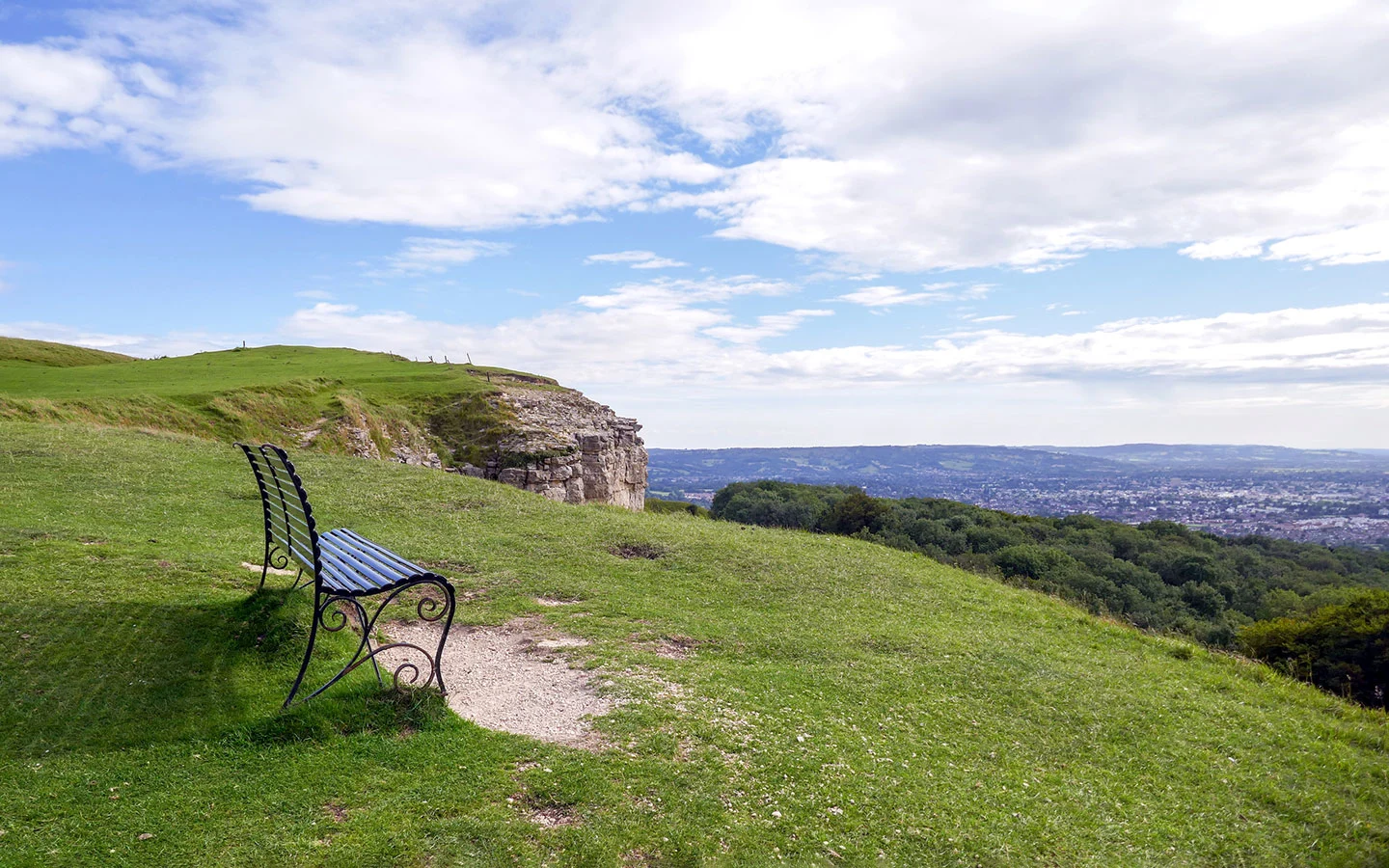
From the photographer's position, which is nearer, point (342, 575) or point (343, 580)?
→ point (343, 580)

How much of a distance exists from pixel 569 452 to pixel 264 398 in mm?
14116

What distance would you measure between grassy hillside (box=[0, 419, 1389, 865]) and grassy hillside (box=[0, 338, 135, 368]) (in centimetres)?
4067

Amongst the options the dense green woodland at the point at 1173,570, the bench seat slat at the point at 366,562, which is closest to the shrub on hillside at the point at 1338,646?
the dense green woodland at the point at 1173,570

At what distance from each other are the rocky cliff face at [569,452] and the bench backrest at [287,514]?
22.7 metres

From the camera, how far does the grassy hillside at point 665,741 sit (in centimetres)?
535

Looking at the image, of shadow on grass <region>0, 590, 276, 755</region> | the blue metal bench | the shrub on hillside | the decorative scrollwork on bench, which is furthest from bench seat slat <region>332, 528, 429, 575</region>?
the shrub on hillside

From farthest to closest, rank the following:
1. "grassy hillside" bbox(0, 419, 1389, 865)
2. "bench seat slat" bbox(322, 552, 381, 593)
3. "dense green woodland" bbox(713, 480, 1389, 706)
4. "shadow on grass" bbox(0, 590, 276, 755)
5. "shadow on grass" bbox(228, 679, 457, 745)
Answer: "dense green woodland" bbox(713, 480, 1389, 706)
"bench seat slat" bbox(322, 552, 381, 593)
"shadow on grass" bbox(228, 679, 457, 745)
"shadow on grass" bbox(0, 590, 276, 755)
"grassy hillside" bbox(0, 419, 1389, 865)

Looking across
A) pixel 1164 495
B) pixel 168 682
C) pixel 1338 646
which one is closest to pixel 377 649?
pixel 168 682

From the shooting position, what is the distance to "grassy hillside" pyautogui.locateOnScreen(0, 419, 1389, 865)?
5.35 metres

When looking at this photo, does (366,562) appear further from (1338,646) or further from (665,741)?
(1338,646)

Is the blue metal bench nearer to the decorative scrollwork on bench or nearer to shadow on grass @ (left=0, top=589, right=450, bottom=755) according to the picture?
the decorative scrollwork on bench

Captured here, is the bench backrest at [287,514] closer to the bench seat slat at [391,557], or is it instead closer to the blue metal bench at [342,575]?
the blue metal bench at [342,575]

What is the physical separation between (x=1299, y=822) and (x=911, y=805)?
14.3 ft

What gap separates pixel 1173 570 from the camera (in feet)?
160
